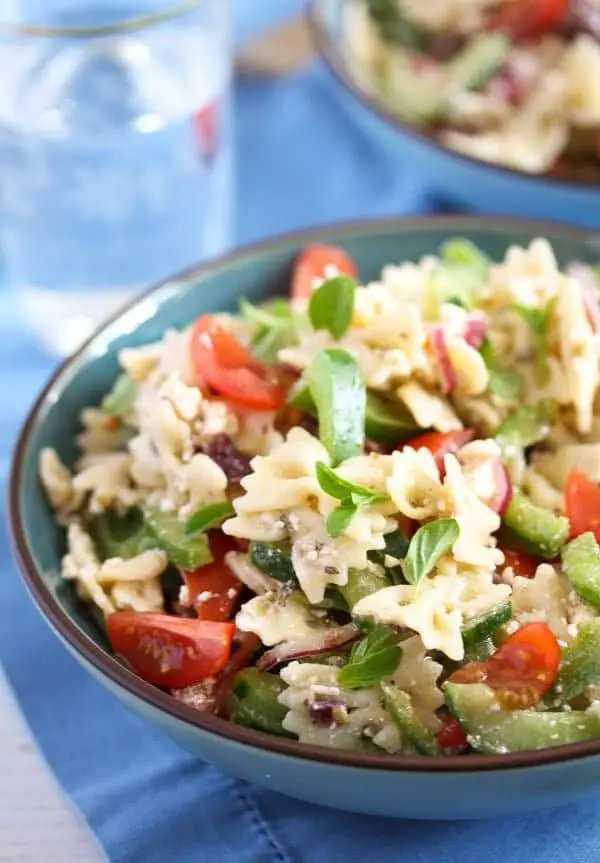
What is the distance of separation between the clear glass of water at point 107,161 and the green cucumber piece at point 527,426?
1075 mm

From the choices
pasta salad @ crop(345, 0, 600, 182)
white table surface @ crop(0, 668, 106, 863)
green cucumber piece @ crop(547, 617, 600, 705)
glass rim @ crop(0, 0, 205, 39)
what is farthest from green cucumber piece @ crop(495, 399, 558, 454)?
glass rim @ crop(0, 0, 205, 39)

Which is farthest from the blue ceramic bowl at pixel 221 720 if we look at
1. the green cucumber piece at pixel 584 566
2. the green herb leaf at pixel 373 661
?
the green cucumber piece at pixel 584 566

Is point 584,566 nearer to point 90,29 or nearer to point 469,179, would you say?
point 469,179

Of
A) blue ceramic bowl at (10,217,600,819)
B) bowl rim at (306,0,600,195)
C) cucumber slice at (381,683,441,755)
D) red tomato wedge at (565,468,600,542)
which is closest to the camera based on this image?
blue ceramic bowl at (10,217,600,819)

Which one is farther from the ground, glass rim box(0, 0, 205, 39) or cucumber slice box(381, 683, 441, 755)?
glass rim box(0, 0, 205, 39)

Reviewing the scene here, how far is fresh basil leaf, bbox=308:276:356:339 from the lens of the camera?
178 cm

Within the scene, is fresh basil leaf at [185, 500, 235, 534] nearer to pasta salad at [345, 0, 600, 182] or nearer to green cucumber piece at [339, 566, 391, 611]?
green cucumber piece at [339, 566, 391, 611]

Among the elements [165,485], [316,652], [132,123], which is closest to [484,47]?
[132,123]

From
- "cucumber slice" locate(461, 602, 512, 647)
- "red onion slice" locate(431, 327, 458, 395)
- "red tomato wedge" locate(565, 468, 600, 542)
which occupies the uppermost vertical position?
"red onion slice" locate(431, 327, 458, 395)

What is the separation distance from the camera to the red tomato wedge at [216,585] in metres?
1.63

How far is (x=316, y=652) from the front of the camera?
154 centimetres

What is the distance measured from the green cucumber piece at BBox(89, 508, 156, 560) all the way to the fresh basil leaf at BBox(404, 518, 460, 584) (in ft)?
1.45

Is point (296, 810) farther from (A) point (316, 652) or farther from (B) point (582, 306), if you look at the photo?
(B) point (582, 306)

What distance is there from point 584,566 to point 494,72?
1548 mm
